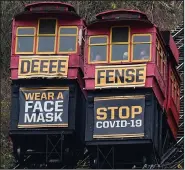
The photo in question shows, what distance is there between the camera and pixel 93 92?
30906 millimetres

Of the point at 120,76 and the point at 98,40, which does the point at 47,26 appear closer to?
the point at 98,40

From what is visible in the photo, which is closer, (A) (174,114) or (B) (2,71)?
(A) (174,114)

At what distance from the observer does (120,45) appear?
31.1m

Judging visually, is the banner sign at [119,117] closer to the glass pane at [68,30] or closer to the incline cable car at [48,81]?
the incline cable car at [48,81]

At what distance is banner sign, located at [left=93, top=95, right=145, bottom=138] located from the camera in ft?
101

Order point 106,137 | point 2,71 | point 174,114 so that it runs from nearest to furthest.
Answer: point 106,137 < point 174,114 < point 2,71

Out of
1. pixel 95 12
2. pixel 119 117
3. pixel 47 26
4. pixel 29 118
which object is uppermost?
pixel 47 26

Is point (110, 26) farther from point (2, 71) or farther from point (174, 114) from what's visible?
point (2, 71)

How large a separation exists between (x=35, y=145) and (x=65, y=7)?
3.36 metres

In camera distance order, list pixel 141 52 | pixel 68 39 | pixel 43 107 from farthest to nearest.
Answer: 1. pixel 68 39
2. pixel 43 107
3. pixel 141 52

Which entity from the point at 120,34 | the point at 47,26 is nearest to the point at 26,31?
the point at 47,26

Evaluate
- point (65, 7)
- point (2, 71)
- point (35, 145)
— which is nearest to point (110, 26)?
point (65, 7)

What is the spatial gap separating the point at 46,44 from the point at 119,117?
2.55 meters

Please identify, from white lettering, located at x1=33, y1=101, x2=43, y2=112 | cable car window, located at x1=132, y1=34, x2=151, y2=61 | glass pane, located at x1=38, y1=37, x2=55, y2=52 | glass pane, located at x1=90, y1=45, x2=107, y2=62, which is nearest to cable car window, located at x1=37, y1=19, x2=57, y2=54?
glass pane, located at x1=38, y1=37, x2=55, y2=52
